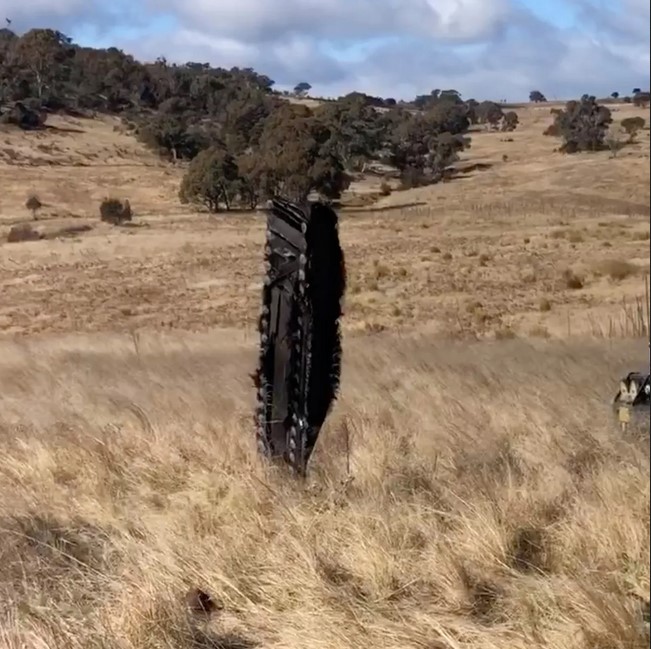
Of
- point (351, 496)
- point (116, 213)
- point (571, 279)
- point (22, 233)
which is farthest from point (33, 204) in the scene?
point (351, 496)

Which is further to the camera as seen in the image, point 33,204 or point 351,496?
point 33,204

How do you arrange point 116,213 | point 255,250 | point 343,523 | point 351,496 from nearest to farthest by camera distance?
point 343,523 < point 351,496 < point 116,213 < point 255,250

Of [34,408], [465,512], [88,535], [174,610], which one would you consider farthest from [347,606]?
[34,408]

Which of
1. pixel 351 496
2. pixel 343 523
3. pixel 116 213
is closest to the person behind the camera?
pixel 343 523

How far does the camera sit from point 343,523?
17.9ft

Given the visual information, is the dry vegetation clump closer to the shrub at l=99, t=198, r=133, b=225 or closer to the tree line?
the tree line

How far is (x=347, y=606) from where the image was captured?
4562mm

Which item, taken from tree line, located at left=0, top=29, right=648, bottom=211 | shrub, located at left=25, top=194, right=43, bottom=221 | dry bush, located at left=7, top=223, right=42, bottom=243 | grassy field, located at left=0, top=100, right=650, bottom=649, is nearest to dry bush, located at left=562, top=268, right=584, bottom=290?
grassy field, located at left=0, top=100, right=650, bottom=649

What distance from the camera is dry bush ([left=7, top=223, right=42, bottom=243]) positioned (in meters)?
17.2

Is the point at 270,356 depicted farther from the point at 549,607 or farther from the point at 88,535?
the point at 549,607

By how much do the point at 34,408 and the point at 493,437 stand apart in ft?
12.3

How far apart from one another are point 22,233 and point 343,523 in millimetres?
14698

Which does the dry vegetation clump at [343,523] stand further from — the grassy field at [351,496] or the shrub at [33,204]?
the shrub at [33,204]

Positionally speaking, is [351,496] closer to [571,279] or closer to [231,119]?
[571,279]
